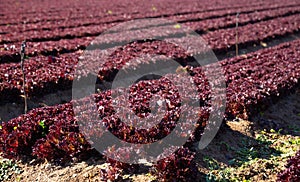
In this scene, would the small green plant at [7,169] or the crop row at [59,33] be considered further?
the crop row at [59,33]

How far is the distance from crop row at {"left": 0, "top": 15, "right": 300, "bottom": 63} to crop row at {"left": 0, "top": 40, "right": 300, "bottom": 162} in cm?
602

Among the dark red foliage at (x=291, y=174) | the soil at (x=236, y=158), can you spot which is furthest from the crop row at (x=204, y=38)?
the dark red foliage at (x=291, y=174)

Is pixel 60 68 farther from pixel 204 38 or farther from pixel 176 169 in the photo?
pixel 204 38

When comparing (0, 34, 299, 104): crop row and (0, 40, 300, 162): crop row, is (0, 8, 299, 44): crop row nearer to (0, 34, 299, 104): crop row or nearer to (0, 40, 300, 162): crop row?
(0, 34, 299, 104): crop row

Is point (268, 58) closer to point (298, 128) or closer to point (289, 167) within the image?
point (298, 128)

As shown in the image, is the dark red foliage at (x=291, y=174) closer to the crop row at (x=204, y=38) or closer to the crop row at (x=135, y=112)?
the crop row at (x=135, y=112)

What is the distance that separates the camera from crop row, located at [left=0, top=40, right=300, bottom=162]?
592 centimetres

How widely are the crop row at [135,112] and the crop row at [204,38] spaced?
19.8ft

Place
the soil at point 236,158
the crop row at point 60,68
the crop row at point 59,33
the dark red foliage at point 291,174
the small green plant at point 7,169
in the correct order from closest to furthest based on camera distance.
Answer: the dark red foliage at point 291,174
the soil at point 236,158
the small green plant at point 7,169
the crop row at point 60,68
the crop row at point 59,33

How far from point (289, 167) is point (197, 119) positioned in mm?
1916

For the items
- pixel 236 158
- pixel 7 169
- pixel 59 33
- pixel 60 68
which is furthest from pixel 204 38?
A: pixel 7 169

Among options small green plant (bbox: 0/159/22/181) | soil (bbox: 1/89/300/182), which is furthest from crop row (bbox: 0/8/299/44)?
soil (bbox: 1/89/300/182)

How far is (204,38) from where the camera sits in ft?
54.2

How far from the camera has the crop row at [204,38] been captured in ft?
43.9
